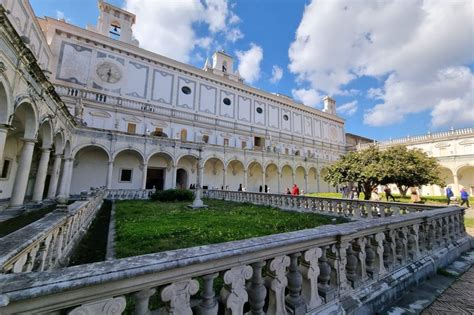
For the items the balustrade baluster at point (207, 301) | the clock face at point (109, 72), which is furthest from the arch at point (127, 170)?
the balustrade baluster at point (207, 301)

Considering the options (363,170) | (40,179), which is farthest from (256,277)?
(363,170)

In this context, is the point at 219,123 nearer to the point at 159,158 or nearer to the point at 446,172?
the point at 159,158

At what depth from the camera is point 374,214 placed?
874 centimetres

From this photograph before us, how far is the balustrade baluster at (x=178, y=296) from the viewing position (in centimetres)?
136

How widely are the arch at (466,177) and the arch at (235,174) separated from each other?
2899 centimetres

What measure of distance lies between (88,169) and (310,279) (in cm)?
2380

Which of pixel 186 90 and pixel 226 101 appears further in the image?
pixel 226 101

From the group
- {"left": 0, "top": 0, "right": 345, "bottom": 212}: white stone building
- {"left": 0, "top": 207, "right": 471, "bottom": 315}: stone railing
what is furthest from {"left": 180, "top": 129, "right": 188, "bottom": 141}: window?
{"left": 0, "top": 207, "right": 471, "bottom": 315}: stone railing

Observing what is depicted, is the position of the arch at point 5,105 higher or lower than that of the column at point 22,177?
higher

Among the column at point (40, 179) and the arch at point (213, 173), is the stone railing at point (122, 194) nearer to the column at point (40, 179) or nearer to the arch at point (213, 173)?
the column at point (40, 179)

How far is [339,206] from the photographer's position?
10.0m

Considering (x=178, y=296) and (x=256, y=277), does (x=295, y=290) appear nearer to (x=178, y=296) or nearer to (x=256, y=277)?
(x=256, y=277)

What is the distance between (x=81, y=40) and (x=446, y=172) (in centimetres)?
4958

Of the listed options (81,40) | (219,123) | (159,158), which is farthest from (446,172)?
(81,40)
